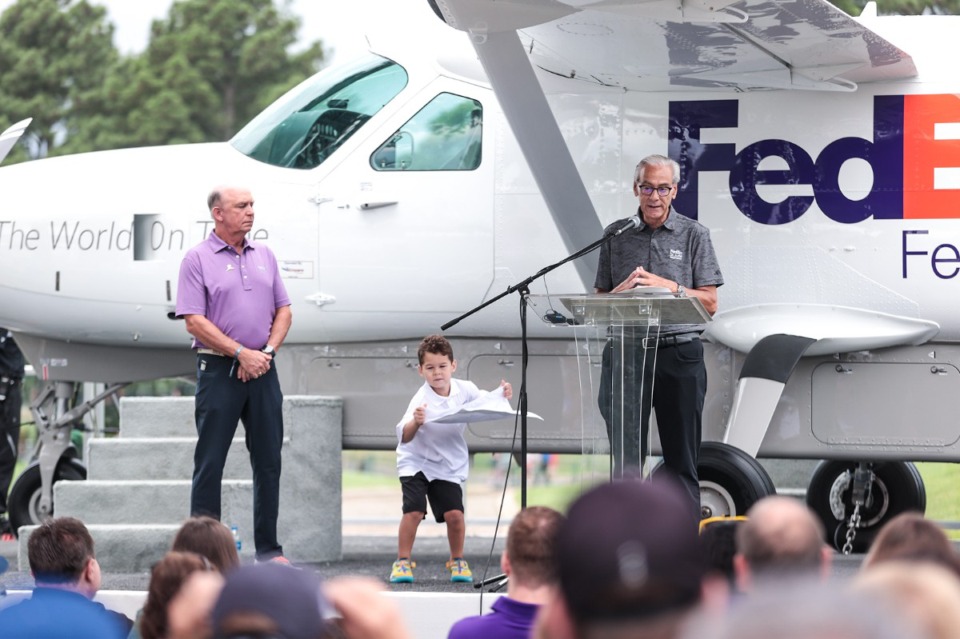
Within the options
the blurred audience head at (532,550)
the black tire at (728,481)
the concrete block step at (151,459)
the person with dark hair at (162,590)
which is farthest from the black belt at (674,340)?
the person with dark hair at (162,590)

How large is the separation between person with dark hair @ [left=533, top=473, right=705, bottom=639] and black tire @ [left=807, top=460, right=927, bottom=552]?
309 inches

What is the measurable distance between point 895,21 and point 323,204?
3573 mm

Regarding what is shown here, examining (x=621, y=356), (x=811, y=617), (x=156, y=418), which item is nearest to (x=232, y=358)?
(x=156, y=418)

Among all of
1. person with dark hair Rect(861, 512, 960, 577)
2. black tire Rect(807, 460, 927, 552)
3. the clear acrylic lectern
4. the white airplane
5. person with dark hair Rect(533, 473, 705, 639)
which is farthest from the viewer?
black tire Rect(807, 460, 927, 552)

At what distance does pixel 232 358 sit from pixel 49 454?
283 centimetres

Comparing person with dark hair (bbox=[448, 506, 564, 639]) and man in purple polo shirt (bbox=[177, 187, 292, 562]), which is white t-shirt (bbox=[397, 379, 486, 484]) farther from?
person with dark hair (bbox=[448, 506, 564, 639])

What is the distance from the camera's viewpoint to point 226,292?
22.7 ft

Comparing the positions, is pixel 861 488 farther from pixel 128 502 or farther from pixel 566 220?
pixel 128 502

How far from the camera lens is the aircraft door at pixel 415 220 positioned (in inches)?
319

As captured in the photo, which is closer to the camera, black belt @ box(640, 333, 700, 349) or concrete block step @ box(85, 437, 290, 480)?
black belt @ box(640, 333, 700, 349)

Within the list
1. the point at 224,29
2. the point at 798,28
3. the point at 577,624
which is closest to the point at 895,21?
the point at 798,28

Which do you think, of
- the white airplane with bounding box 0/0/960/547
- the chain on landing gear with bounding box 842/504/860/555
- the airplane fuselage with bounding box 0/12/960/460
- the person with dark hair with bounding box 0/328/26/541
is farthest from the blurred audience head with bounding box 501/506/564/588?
the person with dark hair with bounding box 0/328/26/541

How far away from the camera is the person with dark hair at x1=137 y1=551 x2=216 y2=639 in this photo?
326 centimetres

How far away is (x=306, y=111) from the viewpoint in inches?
334
